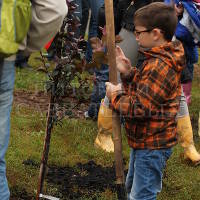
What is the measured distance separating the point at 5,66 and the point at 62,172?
6.05ft

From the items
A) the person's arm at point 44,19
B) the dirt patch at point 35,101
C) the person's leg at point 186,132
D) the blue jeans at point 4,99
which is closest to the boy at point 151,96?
the person's arm at point 44,19

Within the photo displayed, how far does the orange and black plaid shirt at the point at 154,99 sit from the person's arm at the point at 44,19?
1.85ft

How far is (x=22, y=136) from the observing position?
542 centimetres

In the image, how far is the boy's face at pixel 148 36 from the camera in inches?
125

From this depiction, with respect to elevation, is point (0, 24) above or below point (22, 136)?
above

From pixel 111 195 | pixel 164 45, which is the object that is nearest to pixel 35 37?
pixel 164 45

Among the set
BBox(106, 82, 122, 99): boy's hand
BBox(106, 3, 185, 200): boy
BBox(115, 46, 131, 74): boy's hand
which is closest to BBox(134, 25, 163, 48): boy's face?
BBox(106, 3, 185, 200): boy

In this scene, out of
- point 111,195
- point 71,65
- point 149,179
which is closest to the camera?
point 149,179

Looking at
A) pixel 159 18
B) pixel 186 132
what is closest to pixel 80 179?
pixel 186 132

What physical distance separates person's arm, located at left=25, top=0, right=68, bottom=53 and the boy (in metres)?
0.51

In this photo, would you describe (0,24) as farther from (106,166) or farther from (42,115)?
(42,115)

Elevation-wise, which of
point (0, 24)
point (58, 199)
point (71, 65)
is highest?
point (0, 24)

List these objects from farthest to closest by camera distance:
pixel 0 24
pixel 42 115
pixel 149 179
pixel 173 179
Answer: pixel 42 115 < pixel 173 179 < pixel 149 179 < pixel 0 24

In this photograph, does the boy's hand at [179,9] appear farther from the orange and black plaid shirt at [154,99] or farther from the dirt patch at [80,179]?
the orange and black plaid shirt at [154,99]
